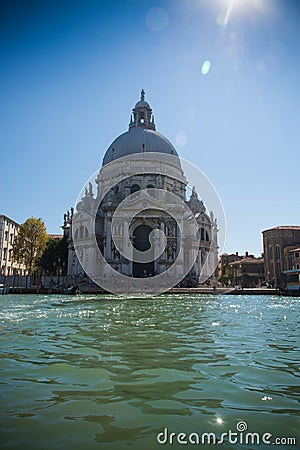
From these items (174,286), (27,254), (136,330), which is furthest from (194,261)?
(136,330)

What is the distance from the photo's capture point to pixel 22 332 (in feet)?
27.9

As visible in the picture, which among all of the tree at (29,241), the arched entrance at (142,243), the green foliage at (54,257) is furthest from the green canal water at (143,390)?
the green foliage at (54,257)

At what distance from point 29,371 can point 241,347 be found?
368 centimetres

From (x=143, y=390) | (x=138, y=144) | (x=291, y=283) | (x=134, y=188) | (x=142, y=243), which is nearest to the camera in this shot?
(x=143, y=390)

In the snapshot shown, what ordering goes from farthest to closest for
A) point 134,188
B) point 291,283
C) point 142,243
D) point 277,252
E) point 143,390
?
1. point 277,252
2. point 134,188
3. point 142,243
4. point 291,283
5. point 143,390

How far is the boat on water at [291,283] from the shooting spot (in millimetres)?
33125

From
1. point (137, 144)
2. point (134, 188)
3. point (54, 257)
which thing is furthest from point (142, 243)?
point (137, 144)

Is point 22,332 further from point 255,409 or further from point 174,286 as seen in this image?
point 174,286

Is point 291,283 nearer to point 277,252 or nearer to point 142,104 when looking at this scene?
point 277,252

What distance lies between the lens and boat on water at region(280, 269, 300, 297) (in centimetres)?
3312

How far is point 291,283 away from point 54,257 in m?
28.4

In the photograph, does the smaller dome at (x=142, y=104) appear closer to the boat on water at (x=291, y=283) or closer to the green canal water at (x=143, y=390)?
the boat on water at (x=291, y=283)

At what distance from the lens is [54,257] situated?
48031 millimetres

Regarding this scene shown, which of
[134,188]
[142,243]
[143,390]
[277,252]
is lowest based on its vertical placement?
[143,390]
